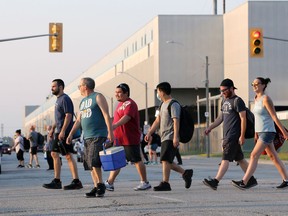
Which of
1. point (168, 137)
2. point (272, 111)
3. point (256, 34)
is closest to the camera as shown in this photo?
point (272, 111)

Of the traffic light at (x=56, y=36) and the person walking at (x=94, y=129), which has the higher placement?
the traffic light at (x=56, y=36)

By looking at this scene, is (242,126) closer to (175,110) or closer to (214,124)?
(214,124)

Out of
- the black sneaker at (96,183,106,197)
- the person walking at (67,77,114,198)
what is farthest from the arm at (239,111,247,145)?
the black sneaker at (96,183,106,197)

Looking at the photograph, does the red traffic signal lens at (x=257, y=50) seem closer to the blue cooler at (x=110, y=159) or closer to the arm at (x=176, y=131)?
the arm at (x=176, y=131)

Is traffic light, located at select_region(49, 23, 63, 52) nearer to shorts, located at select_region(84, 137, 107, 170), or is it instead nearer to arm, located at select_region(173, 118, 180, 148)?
arm, located at select_region(173, 118, 180, 148)

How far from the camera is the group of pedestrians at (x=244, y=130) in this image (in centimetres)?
1322

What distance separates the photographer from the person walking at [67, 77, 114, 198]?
12.4 m

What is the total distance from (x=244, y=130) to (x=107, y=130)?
87.2 inches

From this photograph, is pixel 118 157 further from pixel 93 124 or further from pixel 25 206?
pixel 25 206

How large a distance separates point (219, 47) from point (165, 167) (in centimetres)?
5390

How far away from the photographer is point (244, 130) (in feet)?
43.4

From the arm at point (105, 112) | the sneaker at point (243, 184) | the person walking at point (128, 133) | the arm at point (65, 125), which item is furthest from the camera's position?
the arm at point (65, 125)

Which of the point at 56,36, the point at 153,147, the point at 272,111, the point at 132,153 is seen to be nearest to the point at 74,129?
the point at 132,153

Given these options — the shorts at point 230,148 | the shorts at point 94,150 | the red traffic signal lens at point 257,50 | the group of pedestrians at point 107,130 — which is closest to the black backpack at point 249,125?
the shorts at point 230,148
